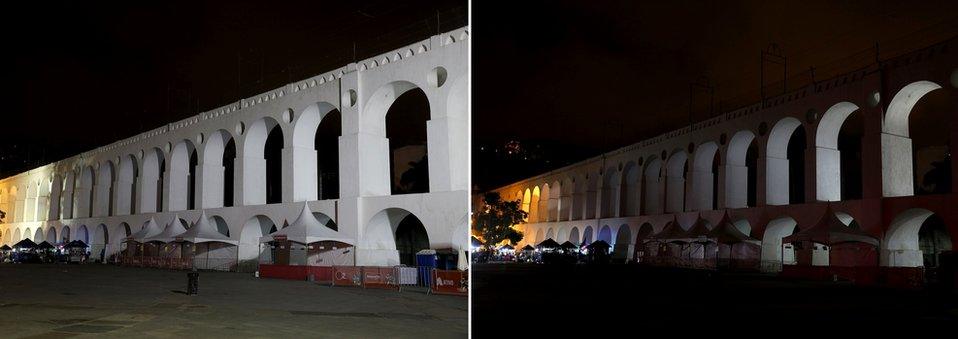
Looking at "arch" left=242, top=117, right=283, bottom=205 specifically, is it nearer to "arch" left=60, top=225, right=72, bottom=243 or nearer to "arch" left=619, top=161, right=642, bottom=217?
"arch" left=619, top=161, right=642, bottom=217

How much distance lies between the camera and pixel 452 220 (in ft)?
78.2

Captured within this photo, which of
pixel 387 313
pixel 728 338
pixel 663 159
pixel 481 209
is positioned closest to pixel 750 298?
pixel 728 338

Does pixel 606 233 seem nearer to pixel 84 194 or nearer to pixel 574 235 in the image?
pixel 574 235

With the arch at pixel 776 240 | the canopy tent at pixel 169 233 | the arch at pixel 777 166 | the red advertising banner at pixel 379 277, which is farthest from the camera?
the arch at pixel 777 166

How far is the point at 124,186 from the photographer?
4622 centimetres

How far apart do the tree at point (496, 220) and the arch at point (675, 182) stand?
13.9 m

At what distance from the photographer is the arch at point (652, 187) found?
48.8 metres

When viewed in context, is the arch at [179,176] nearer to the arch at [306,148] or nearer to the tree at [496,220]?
the arch at [306,148]

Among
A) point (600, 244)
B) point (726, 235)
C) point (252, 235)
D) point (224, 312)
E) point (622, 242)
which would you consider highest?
point (726, 235)

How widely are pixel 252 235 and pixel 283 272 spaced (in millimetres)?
7801

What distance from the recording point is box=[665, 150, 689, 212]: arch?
45.9m

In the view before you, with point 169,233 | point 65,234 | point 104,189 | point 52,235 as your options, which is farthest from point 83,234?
point 169,233

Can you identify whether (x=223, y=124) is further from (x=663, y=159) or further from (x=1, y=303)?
(x=663, y=159)

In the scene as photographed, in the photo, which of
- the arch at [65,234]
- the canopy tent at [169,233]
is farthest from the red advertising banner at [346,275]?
the arch at [65,234]
